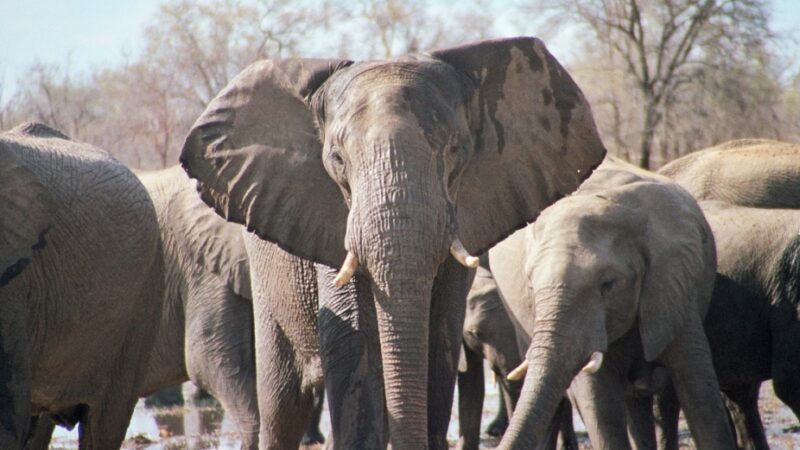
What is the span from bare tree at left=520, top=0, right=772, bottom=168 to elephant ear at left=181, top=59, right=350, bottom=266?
Answer: 1926cm

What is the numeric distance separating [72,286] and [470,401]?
3.69 m

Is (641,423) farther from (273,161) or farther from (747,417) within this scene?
(273,161)

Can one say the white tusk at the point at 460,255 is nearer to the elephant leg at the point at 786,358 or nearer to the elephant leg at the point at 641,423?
the elephant leg at the point at 641,423

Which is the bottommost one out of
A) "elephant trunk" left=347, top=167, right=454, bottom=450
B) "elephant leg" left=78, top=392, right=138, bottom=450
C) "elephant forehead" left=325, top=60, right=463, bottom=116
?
"elephant leg" left=78, top=392, right=138, bottom=450

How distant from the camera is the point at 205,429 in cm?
1077

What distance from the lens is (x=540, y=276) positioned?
22.8 ft

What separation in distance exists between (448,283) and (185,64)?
83.6 feet

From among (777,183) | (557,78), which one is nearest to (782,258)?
(777,183)

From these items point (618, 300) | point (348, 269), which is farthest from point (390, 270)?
point (618, 300)

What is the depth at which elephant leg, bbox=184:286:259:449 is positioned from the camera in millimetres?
8023

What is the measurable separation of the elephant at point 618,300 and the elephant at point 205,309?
1593 mm

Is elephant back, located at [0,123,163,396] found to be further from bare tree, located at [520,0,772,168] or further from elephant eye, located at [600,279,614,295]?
bare tree, located at [520,0,772,168]

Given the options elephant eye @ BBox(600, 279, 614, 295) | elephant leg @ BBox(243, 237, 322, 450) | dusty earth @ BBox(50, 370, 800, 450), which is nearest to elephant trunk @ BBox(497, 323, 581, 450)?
elephant eye @ BBox(600, 279, 614, 295)

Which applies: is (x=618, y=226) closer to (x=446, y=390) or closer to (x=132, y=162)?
(x=446, y=390)
